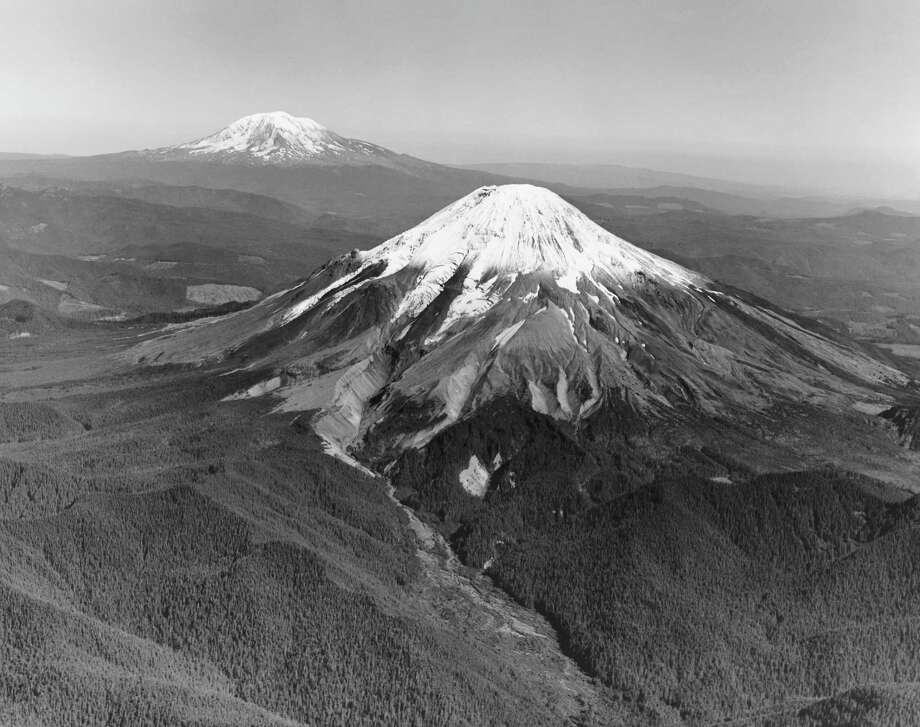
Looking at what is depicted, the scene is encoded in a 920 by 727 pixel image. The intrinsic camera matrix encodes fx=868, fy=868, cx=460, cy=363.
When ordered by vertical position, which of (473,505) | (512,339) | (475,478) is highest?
(512,339)

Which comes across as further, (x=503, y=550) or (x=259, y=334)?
(x=259, y=334)

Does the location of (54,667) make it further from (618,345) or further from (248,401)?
(618,345)

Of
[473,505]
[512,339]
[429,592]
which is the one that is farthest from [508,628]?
[512,339]

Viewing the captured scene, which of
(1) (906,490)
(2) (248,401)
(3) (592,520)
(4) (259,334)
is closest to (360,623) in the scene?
(3) (592,520)

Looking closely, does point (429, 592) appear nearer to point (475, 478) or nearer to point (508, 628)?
point (508, 628)

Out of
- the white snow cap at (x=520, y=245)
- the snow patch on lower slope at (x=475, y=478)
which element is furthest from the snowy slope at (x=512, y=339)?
the snow patch on lower slope at (x=475, y=478)

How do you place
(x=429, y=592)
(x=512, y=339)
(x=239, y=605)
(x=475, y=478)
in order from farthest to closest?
(x=512, y=339) → (x=475, y=478) → (x=429, y=592) → (x=239, y=605)

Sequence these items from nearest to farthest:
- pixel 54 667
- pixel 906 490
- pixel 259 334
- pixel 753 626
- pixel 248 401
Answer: pixel 54 667 < pixel 753 626 < pixel 906 490 < pixel 248 401 < pixel 259 334

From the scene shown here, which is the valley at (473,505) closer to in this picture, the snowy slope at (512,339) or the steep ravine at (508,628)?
the steep ravine at (508,628)
